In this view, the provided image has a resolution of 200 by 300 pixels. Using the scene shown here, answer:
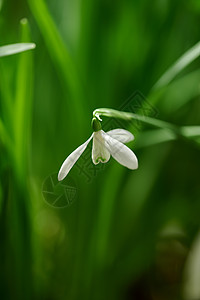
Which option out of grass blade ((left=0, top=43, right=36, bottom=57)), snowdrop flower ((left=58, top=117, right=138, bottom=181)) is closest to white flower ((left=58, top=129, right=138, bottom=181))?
snowdrop flower ((left=58, top=117, right=138, bottom=181))

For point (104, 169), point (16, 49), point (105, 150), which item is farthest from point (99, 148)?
point (104, 169)

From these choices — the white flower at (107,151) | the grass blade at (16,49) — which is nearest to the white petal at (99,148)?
the white flower at (107,151)

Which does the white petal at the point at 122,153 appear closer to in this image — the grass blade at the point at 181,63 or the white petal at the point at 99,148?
the white petal at the point at 99,148

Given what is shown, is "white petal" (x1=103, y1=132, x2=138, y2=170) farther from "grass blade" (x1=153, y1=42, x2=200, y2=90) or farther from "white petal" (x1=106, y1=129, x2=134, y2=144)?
"grass blade" (x1=153, y1=42, x2=200, y2=90)

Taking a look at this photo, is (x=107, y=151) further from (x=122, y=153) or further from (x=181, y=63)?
(x=181, y=63)

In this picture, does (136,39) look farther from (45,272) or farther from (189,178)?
(45,272)

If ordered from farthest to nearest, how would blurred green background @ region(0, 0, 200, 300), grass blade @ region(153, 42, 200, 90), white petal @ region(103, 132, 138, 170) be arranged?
blurred green background @ region(0, 0, 200, 300) < grass blade @ region(153, 42, 200, 90) < white petal @ region(103, 132, 138, 170)
